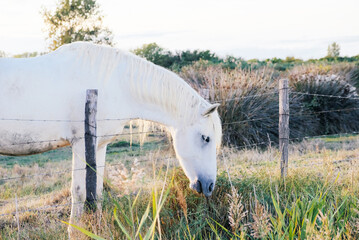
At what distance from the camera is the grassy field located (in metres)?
2.04

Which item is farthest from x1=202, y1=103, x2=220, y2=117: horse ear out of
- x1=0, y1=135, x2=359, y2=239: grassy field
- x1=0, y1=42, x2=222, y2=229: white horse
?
x1=0, y1=135, x2=359, y2=239: grassy field

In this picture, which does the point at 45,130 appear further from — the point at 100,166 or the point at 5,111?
the point at 100,166

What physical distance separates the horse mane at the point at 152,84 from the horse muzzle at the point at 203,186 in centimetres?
45

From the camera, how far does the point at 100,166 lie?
3666mm

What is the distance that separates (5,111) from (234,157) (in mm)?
4020

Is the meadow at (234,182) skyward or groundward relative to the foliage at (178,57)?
groundward

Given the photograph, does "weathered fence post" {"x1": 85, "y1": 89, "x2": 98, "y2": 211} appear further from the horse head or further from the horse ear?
the horse ear

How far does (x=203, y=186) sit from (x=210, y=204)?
0.18 meters

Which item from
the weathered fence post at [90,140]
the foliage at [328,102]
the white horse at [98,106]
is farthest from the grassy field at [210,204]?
the foliage at [328,102]

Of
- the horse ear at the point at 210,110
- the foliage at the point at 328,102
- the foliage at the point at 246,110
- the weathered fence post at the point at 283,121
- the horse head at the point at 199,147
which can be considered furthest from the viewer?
the foliage at the point at 328,102

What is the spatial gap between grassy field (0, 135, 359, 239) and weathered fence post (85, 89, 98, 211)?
134mm

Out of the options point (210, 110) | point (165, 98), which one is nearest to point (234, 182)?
point (210, 110)

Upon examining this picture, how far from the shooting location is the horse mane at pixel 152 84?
3590 millimetres

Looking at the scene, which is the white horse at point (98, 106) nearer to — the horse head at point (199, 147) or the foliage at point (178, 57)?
the horse head at point (199, 147)
